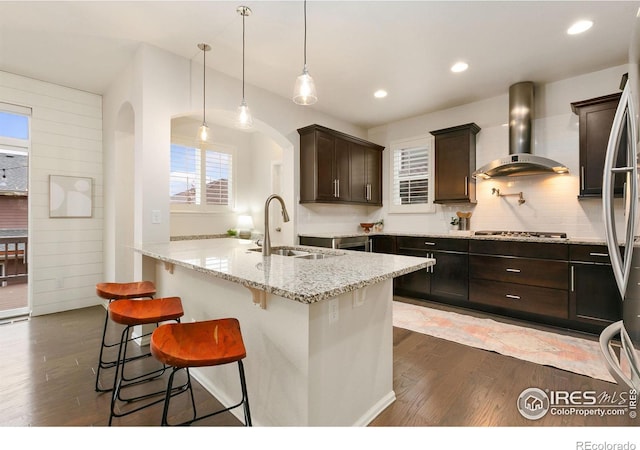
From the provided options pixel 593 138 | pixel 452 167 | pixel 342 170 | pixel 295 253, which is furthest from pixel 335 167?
pixel 593 138

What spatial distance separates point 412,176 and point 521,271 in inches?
86.0

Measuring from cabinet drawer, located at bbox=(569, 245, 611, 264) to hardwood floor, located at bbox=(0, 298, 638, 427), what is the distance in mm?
1263

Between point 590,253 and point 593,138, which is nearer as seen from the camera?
point 590,253

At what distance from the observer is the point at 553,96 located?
141 inches

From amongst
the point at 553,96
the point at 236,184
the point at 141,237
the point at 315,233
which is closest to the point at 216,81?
the point at 141,237

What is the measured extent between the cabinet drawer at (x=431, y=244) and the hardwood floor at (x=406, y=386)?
→ 138 cm

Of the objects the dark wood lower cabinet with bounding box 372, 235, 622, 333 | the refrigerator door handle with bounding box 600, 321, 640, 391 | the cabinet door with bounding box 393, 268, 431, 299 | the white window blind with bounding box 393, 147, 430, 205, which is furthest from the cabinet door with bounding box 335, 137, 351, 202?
the refrigerator door handle with bounding box 600, 321, 640, 391

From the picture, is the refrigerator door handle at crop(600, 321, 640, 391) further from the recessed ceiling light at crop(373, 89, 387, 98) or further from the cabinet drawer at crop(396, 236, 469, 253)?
the recessed ceiling light at crop(373, 89, 387, 98)

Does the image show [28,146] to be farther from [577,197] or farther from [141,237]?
[577,197]

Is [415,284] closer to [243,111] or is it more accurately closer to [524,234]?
[524,234]

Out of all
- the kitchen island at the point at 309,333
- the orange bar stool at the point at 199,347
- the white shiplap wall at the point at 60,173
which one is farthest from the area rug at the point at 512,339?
the white shiplap wall at the point at 60,173

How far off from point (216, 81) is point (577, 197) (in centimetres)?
427

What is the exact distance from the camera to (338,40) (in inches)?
109

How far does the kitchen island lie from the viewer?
1.36m
